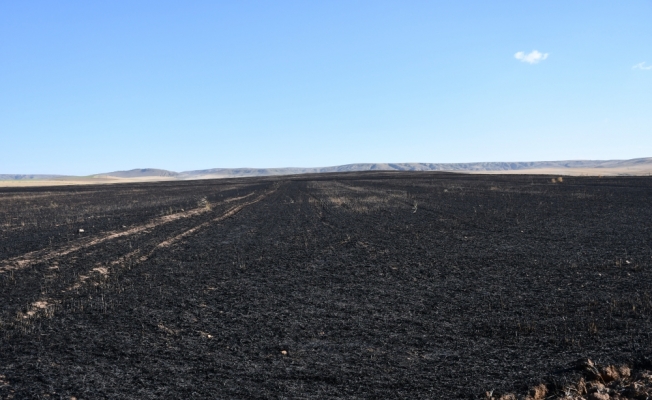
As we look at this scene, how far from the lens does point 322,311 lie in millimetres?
8055

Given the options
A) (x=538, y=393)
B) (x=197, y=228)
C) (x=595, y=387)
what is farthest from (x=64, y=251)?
(x=595, y=387)

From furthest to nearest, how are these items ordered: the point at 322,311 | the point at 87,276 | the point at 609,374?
the point at 87,276 < the point at 322,311 < the point at 609,374

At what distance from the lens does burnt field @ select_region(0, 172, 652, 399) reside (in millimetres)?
5500

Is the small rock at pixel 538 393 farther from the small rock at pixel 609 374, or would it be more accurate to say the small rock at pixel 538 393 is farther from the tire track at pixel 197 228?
the tire track at pixel 197 228

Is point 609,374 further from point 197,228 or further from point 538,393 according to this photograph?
point 197,228

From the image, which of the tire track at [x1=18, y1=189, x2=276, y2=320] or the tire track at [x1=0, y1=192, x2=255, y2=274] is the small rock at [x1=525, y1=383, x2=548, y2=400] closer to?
the tire track at [x1=18, y1=189, x2=276, y2=320]

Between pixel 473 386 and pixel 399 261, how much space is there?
6.69 meters

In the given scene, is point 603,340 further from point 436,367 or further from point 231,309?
point 231,309

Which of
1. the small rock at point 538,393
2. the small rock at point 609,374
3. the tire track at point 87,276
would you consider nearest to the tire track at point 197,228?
the tire track at point 87,276

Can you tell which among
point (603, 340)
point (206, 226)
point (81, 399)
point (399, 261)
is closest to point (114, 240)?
point (206, 226)

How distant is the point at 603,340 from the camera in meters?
6.25

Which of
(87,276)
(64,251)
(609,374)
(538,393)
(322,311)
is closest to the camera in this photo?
(538,393)

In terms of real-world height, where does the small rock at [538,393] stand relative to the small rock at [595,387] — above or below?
below

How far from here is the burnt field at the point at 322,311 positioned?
217 inches
